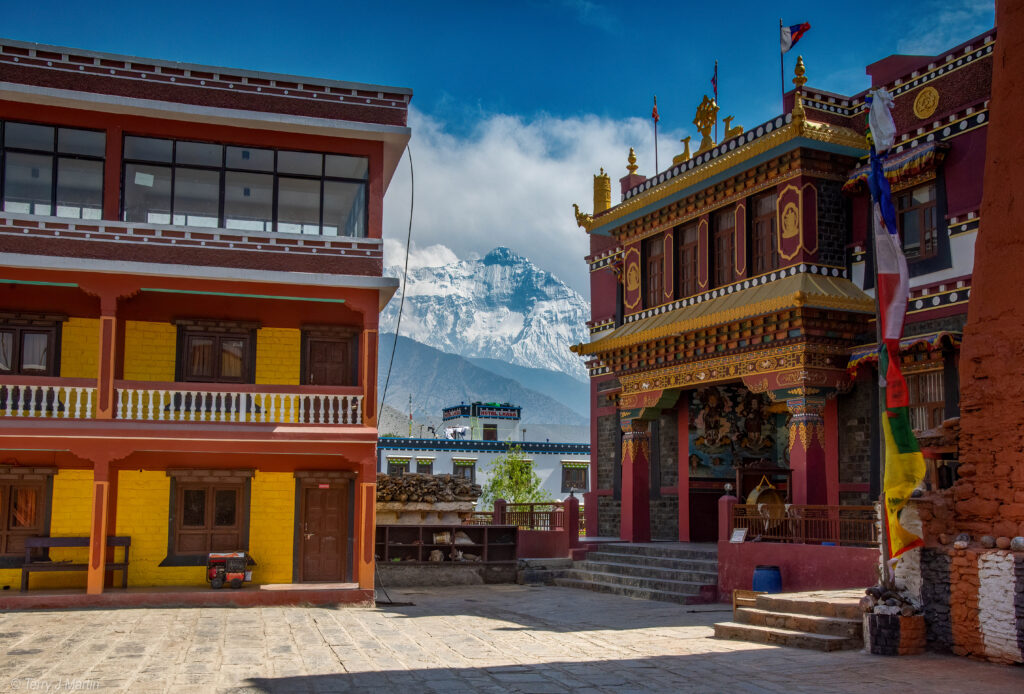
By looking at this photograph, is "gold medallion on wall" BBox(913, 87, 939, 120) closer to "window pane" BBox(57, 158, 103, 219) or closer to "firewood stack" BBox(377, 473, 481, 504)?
"firewood stack" BBox(377, 473, 481, 504)

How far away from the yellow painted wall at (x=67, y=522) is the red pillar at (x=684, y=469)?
1317 centimetres

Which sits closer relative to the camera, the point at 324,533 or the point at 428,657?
the point at 428,657

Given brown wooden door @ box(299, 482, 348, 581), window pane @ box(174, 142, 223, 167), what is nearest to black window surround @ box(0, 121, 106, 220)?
window pane @ box(174, 142, 223, 167)

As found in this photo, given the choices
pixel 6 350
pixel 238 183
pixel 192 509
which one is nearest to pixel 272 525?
pixel 192 509

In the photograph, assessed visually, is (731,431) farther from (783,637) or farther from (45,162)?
(45,162)

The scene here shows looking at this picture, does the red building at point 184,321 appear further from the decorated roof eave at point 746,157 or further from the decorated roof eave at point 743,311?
the decorated roof eave at point 743,311

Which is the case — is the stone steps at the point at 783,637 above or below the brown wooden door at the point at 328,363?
below

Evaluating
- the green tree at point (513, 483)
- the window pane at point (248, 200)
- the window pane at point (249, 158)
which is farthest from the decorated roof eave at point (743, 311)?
the green tree at point (513, 483)

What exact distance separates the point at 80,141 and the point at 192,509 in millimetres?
7502

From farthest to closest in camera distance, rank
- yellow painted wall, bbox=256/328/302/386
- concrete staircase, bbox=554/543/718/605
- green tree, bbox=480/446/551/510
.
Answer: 1. green tree, bbox=480/446/551/510
2. yellow painted wall, bbox=256/328/302/386
3. concrete staircase, bbox=554/543/718/605

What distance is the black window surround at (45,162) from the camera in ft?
62.0

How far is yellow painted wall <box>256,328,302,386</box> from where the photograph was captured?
68.0 feet

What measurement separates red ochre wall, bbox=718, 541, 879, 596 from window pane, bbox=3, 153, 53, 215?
14.7 meters

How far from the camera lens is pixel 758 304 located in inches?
780
